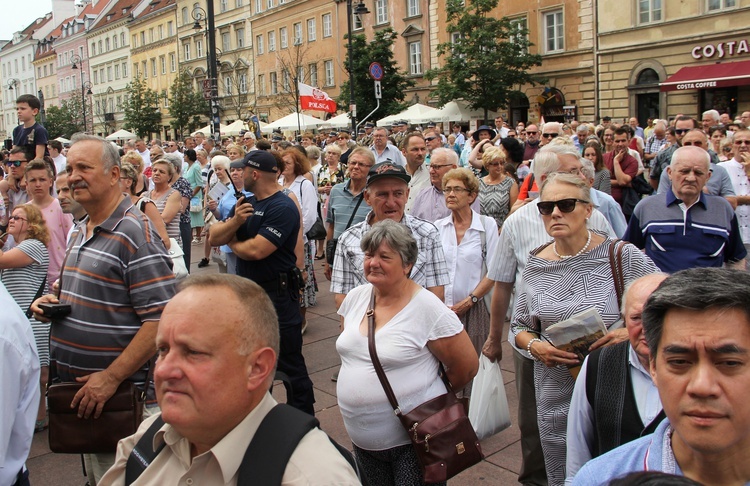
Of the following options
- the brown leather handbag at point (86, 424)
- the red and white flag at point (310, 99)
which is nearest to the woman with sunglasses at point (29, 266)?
the brown leather handbag at point (86, 424)

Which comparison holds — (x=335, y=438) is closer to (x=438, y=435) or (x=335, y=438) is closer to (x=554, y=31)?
(x=438, y=435)

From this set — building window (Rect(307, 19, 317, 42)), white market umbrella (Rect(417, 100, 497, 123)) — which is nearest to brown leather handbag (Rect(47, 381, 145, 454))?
white market umbrella (Rect(417, 100, 497, 123))

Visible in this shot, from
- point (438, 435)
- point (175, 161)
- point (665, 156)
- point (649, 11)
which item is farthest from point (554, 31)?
point (438, 435)

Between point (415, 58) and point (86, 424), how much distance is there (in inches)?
1668

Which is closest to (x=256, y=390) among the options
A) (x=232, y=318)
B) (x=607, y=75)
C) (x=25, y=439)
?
(x=232, y=318)

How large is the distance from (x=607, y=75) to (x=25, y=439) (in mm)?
32453

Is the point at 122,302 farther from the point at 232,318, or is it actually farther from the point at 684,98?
the point at 684,98

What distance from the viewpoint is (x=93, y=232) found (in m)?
3.48

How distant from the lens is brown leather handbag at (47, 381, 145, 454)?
3342 mm

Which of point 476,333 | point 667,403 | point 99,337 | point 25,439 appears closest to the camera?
point 667,403

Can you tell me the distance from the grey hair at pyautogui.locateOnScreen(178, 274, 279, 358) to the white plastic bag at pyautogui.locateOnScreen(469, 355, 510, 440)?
263 cm

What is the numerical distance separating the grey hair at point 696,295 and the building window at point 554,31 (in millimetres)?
34752

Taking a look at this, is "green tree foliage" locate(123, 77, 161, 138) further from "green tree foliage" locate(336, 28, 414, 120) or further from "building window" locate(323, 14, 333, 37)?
"green tree foliage" locate(336, 28, 414, 120)

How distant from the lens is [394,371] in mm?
3381
